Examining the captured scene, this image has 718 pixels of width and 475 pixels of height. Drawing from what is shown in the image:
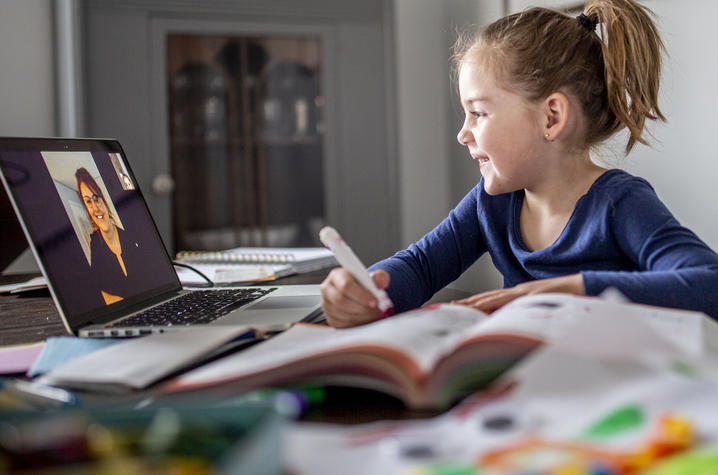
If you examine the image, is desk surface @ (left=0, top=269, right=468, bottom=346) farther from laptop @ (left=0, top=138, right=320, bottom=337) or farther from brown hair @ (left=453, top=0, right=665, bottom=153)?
brown hair @ (left=453, top=0, right=665, bottom=153)

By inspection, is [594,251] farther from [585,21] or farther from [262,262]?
[262,262]

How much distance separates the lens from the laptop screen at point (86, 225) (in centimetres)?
75


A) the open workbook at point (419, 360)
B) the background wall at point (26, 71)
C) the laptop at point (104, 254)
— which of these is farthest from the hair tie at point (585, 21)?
the background wall at point (26, 71)

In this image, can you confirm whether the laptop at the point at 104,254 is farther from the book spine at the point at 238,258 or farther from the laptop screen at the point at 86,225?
the book spine at the point at 238,258

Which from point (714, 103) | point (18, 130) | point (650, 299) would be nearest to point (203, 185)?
point (18, 130)

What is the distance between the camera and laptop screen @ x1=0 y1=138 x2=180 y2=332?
75 centimetres

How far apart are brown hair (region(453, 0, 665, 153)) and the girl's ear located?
0.05ft

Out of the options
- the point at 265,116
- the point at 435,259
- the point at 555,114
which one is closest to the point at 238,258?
the point at 435,259

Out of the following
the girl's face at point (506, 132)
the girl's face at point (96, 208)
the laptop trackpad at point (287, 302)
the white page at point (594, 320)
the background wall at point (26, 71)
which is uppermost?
the background wall at point (26, 71)

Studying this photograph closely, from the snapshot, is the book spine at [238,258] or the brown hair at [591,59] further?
→ the book spine at [238,258]

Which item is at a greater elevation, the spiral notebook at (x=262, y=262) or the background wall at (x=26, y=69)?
the background wall at (x=26, y=69)

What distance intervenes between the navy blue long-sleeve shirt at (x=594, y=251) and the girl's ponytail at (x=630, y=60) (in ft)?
0.34

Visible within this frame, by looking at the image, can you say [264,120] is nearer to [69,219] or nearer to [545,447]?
[69,219]

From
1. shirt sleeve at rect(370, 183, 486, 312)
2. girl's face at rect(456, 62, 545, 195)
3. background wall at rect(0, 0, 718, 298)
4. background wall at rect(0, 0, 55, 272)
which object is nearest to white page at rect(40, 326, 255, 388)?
shirt sleeve at rect(370, 183, 486, 312)
